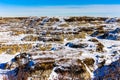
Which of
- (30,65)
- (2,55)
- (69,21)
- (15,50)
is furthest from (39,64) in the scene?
(69,21)

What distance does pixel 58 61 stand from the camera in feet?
107

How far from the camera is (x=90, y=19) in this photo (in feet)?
374

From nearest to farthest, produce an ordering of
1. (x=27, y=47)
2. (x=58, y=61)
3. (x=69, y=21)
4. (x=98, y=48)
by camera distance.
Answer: (x=58, y=61) → (x=98, y=48) → (x=27, y=47) → (x=69, y=21)

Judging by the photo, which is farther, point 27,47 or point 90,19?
point 90,19

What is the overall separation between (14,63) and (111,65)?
11332 millimetres

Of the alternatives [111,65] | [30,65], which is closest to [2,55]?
[30,65]

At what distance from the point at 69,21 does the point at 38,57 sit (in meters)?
78.4

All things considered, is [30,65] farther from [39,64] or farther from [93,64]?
[93,64]

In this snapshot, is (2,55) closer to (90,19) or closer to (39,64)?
(39,64)

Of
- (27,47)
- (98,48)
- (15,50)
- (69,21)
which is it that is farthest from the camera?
(69,21)

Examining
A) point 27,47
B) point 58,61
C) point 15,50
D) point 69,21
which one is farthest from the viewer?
point 69,21

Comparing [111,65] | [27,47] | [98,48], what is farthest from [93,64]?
[27,47]

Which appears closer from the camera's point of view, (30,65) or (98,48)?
(30,65)

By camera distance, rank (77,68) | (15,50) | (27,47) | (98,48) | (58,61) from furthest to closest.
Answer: (27,47) < (15,50) < (98,48) < (58,61) < (77,68)
